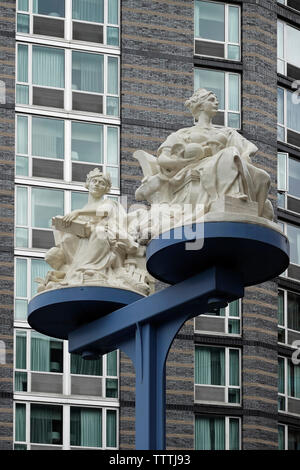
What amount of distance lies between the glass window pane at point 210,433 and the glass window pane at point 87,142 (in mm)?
8693

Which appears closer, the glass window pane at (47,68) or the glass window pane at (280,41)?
the glass window pane at (47,68)

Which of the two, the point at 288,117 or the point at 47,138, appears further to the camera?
the point at 288,117

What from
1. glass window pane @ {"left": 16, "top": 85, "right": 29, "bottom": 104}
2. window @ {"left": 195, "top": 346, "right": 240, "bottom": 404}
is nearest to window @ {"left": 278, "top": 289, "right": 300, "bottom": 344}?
window @ {"left": 195, "top": 346, "right": 240, "bottom": 404}

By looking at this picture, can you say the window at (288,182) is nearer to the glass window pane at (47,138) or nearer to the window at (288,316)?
the window at (288,316)

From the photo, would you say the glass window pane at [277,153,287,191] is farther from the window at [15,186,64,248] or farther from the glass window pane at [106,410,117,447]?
the glass window pane at [106,410,117,447]

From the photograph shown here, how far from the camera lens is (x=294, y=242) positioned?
49750 mm

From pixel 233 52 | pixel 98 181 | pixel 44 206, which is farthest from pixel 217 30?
pixel 98 181

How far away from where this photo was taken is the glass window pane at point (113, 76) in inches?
1898

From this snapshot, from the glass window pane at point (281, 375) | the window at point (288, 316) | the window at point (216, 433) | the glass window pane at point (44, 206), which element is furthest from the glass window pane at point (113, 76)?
the window at point (216, 433)

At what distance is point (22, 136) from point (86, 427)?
30.0 feet

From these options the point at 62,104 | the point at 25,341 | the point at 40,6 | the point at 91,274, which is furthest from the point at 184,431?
the point at 91,274

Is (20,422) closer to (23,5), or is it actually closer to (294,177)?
(294,177)

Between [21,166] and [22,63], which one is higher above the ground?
[22,63]

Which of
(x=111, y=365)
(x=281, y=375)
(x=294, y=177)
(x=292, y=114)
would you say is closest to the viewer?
(x=111, y=365)
